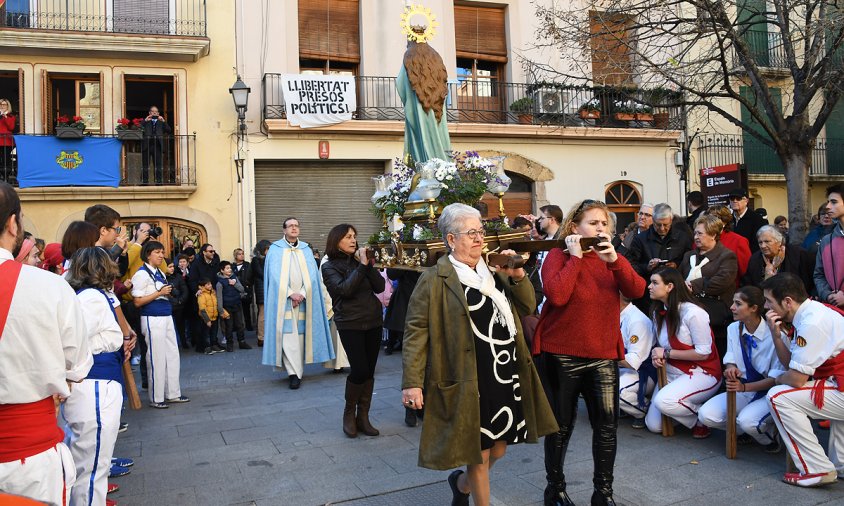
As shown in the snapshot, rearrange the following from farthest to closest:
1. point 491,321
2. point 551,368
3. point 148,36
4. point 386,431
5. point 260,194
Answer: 1. point 260,194
2. point 148,36
3. point 386,431
4. point 551,368
5. point 491,321

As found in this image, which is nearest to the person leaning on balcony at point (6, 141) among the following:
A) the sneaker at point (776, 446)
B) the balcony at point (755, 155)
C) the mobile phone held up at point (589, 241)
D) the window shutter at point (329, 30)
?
the window shutter at point (329, 30)

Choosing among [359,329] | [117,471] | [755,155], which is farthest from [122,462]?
[755,155]

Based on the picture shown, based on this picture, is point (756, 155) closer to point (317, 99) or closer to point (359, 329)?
point (317, 99)

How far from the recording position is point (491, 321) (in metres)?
3.63

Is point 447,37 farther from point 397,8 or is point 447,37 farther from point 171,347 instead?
point 171,347

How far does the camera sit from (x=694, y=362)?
18.1 ft

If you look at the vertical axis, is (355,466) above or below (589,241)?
below

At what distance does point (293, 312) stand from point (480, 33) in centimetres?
1182

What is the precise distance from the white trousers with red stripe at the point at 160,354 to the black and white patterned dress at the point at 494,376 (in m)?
4.74

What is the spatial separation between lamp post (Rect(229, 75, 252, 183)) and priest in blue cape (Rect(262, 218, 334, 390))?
719cm

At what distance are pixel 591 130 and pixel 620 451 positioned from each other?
13.6 meters

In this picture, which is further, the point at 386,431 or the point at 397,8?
the point at 397,8

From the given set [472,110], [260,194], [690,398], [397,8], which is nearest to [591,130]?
[472,110]

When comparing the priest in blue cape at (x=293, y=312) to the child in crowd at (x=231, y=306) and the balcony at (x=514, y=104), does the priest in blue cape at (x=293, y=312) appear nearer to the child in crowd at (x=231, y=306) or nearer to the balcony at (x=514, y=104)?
the child in crowd at (x=231, y=306)
